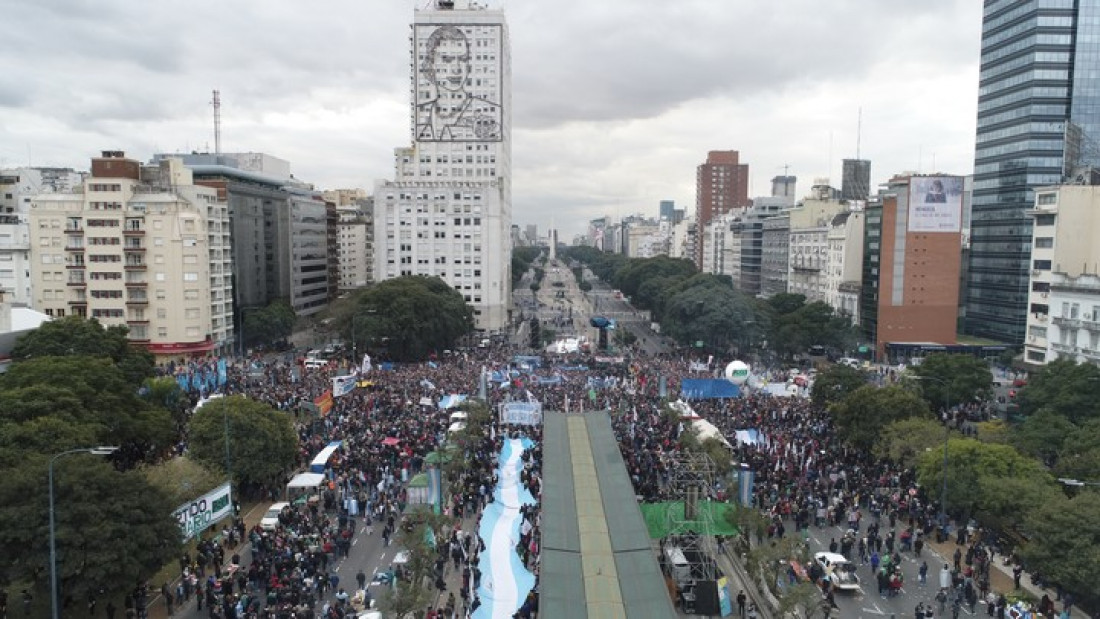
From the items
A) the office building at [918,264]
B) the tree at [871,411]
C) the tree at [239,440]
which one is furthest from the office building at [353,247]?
the tree at [871,411]

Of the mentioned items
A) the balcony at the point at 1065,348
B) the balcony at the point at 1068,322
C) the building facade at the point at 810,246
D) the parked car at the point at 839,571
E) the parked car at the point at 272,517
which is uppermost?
the building facade at the point at 810,246

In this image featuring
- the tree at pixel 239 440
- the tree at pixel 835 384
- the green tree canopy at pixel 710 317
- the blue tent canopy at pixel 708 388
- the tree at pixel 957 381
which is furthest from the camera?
the green tree canopy at pixel 710 317

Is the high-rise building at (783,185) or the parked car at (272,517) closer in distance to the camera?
the parked car at (272,517)

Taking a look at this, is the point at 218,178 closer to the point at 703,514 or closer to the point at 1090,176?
the point at 703,514

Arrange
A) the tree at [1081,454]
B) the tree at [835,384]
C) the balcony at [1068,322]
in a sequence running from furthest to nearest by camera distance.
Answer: the balcony at [1068,322] → the tree at [835,384] → the tree at [1081,454]

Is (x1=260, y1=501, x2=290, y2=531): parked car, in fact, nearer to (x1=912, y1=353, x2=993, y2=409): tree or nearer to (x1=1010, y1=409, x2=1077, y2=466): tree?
(x1=1010, y1=409, x2=1077, y2=466): tree

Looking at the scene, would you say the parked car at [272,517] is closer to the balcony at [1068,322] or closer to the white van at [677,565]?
the white van at [677,565]

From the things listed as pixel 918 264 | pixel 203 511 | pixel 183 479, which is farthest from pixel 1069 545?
pixel 918 264

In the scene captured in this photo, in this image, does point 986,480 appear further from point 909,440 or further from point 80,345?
point 80,345

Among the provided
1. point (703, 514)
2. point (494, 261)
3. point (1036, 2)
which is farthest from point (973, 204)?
point (703, 514)
